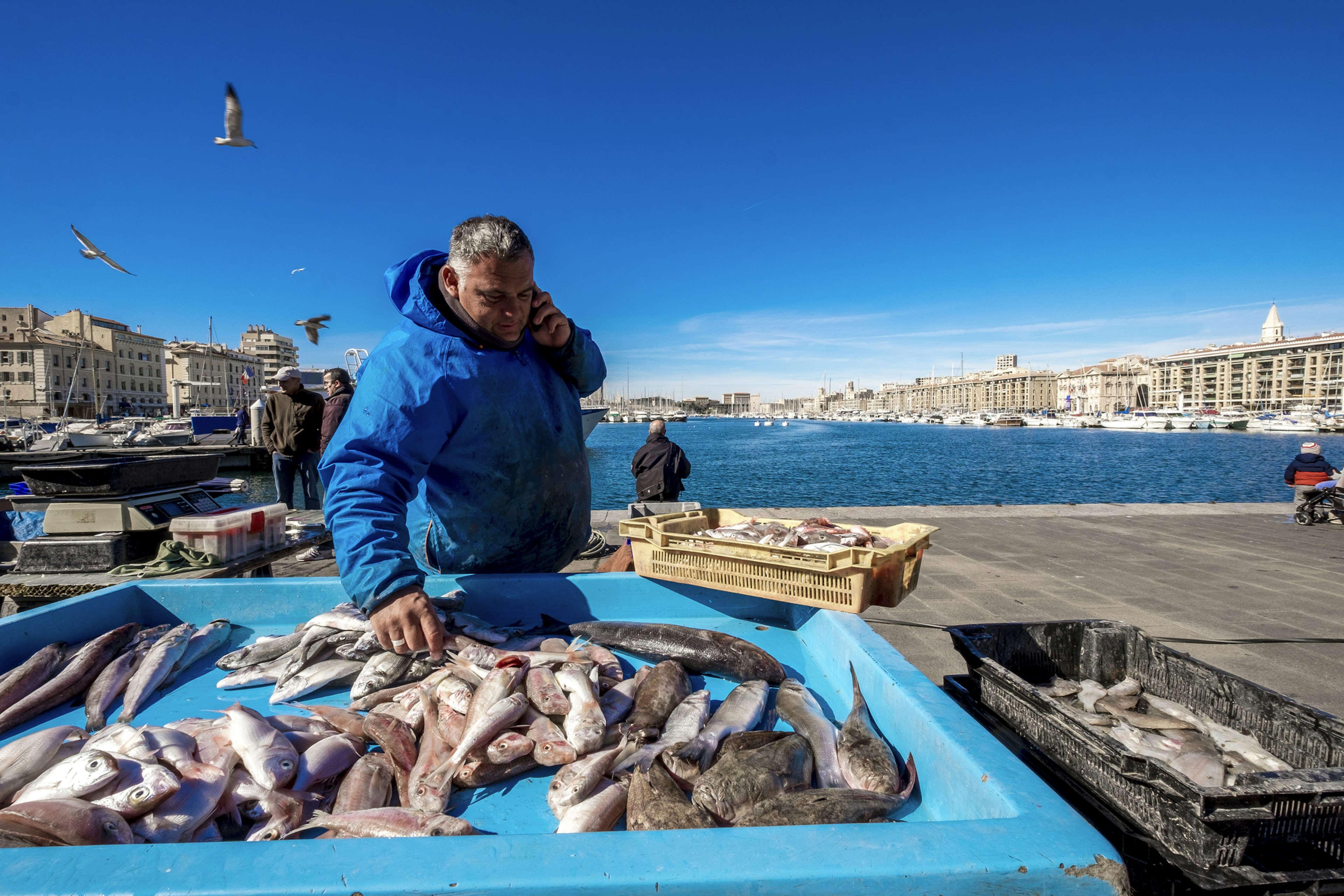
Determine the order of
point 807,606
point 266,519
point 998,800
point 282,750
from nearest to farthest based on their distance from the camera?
point 998,800 < point 282,750 < point 807,606 < point 266,519

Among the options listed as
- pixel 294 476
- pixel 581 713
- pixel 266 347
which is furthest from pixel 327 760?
pixel 266 347

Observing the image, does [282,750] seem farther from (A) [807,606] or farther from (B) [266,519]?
(B) [266,519]

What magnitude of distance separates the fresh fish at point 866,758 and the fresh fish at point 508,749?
78 centimetres

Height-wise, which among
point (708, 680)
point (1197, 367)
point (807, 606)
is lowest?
point (708, 680)

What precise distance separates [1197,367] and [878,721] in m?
166

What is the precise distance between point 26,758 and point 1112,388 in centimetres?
16588

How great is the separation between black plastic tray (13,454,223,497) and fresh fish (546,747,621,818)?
367 cm

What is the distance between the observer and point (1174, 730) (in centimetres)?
216

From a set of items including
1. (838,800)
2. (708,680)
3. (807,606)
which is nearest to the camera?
(838,800)

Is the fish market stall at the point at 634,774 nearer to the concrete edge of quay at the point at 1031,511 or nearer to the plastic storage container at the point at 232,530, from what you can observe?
the plastic storage container at the point at 232,530

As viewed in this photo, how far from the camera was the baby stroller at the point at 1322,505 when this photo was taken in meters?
9.12

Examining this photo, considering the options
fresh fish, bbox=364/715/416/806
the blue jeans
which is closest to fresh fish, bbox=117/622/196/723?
fresh fish, bbox=364/715/416/806

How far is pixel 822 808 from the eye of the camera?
129 cm

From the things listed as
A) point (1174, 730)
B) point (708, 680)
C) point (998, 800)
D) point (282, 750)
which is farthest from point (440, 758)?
point (1174, 730)
